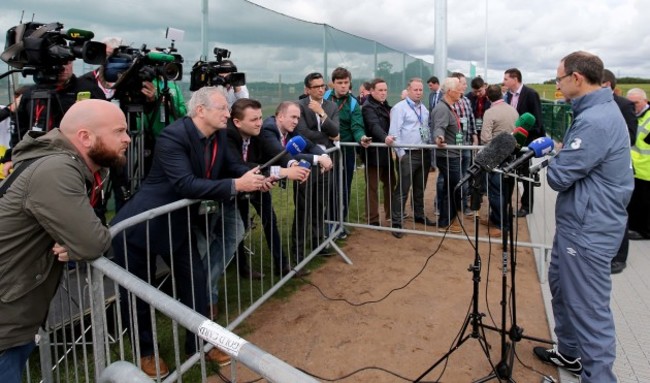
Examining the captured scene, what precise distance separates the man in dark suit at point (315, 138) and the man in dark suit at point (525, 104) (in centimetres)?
313

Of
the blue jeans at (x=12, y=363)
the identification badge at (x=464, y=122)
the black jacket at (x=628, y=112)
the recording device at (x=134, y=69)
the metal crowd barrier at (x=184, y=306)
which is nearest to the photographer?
the metal crowd barrier at (x=184, y=306)

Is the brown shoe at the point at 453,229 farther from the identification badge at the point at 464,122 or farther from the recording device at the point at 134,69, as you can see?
the recording device at the point at 134,69

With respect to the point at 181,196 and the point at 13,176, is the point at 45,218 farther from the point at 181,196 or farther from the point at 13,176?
the point at 181,196

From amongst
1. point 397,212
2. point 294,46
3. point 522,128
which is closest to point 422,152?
point 397,212

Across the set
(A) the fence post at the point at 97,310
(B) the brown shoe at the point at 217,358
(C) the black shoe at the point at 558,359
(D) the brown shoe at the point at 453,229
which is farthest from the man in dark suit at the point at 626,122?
(A) the fence post at the point at 97,310

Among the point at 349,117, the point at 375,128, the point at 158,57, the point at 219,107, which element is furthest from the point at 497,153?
the point at 349,117

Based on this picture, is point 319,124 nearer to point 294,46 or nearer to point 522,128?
point 522,128

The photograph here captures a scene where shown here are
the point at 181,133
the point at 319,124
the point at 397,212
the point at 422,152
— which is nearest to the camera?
the point at 181,133

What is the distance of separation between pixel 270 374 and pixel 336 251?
4362 millimetres

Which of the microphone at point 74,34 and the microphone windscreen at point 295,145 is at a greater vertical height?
the microphone at point 74,34

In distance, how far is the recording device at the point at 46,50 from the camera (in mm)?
3078

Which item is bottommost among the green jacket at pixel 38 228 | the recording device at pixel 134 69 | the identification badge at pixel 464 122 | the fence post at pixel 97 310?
the fence post at pixel 97 310

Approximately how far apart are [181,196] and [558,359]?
9.15ft

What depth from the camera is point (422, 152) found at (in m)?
5.84
